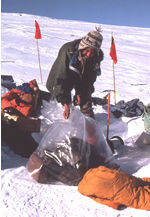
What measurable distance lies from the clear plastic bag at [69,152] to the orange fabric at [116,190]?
9.8 inches

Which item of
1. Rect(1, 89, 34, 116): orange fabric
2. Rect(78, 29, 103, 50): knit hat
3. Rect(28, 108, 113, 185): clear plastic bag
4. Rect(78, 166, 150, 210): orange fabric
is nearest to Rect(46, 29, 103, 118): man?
Rect(78, 29, 103, 50): knit hat

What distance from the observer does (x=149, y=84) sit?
7309mm

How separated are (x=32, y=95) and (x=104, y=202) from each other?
6.54ft

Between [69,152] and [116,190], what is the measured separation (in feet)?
1.73

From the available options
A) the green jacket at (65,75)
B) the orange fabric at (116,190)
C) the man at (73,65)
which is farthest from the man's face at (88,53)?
the orange fabric at (116,190)

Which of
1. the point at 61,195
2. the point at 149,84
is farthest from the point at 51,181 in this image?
the point at 149,84

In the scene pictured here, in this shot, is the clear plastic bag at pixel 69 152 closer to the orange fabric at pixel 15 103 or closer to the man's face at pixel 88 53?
the man's face at pixel 88 53

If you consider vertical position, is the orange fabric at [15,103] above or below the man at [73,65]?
below

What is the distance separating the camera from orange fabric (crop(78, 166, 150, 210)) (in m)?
1.72

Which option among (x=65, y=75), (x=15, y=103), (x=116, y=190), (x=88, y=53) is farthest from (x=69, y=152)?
→ (x=15, y=103)

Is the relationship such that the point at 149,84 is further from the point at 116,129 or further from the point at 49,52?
the point at 49,52

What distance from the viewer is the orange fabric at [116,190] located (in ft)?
5.65

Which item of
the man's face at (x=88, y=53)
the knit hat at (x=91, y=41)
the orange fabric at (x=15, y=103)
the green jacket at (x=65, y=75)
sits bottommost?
the orange fabric at (x=15, y=103)

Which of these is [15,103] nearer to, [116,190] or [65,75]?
[65,75]
